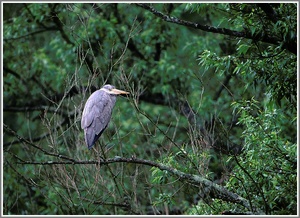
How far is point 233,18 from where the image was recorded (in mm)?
7324

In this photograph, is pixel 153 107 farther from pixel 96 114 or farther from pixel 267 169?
pixel 267 169

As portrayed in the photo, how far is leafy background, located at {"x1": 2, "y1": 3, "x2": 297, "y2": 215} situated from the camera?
6.88 metres

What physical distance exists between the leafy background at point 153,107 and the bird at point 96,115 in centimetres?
14

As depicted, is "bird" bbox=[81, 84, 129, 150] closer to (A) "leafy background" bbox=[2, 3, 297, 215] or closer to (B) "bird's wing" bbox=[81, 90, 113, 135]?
(B) "bird's wing" bbox=[81, 90, 113, 135]

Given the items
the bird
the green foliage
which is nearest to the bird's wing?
the bird

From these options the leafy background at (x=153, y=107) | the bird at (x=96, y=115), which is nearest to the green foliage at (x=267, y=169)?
the leafy background at (x=153, y=107)

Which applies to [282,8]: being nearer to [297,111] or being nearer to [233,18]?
[233,18]

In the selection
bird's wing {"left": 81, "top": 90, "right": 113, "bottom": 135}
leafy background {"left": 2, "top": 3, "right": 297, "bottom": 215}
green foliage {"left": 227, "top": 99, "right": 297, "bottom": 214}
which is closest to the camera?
green foliage {"left": 227, "top": 99, "right": 297, "bottom": 214}

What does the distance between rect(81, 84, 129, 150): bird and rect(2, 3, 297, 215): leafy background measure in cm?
14

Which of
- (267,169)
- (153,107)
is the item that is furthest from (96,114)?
(153,107)

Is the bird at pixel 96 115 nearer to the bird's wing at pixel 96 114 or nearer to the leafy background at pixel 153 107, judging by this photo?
the bird's wing at pixel 96 114

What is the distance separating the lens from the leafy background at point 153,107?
6875mm

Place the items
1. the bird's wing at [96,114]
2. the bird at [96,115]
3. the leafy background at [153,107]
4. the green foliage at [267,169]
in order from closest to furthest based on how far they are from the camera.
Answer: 1. the green foliage at [267,169]
2. the leafy background at [153,107]
3. the bird at [96,115]
4. the bird's wing at [96,114]

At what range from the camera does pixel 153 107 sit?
13.4 meters
